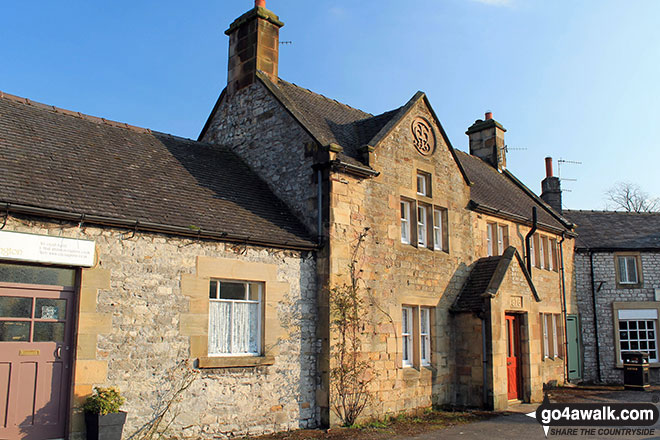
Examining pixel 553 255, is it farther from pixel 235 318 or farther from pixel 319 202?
pixel 235 318

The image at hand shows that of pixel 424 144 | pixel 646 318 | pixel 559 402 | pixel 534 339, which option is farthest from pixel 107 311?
pixel 646 318

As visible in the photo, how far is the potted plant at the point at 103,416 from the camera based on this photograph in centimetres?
851

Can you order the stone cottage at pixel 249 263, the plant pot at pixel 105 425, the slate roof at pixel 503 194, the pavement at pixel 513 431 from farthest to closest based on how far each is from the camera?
the slate roof at pixel 503 194
the pavement at pixel 513 431
the stone cottage at pixel 249 263
the plant pot at pixel 105 425

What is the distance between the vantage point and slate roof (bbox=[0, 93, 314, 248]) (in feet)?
31.9

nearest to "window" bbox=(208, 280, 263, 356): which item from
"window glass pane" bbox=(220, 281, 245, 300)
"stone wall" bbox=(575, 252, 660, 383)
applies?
"window glass pane" bbox=(220, 281, 245, 300)

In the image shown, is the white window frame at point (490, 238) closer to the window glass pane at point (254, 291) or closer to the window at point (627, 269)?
the window at point (627, 269)

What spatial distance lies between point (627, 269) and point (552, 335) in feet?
16.7

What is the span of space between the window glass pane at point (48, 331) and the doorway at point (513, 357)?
1151 cm

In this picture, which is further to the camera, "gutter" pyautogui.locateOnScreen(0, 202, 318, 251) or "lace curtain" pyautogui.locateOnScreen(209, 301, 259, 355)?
"lace curtain" pyautogui.locateOnScreen(209, 301, 259, 355)

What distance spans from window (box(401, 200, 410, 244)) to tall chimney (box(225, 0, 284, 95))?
488 centimetres

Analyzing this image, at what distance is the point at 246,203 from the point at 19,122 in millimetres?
4782

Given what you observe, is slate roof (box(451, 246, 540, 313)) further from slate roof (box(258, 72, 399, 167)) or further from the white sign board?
→ the white sign board

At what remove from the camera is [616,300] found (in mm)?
22891

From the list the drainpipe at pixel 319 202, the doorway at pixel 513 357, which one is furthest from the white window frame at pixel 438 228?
the drainpipe at pixel 319 202
